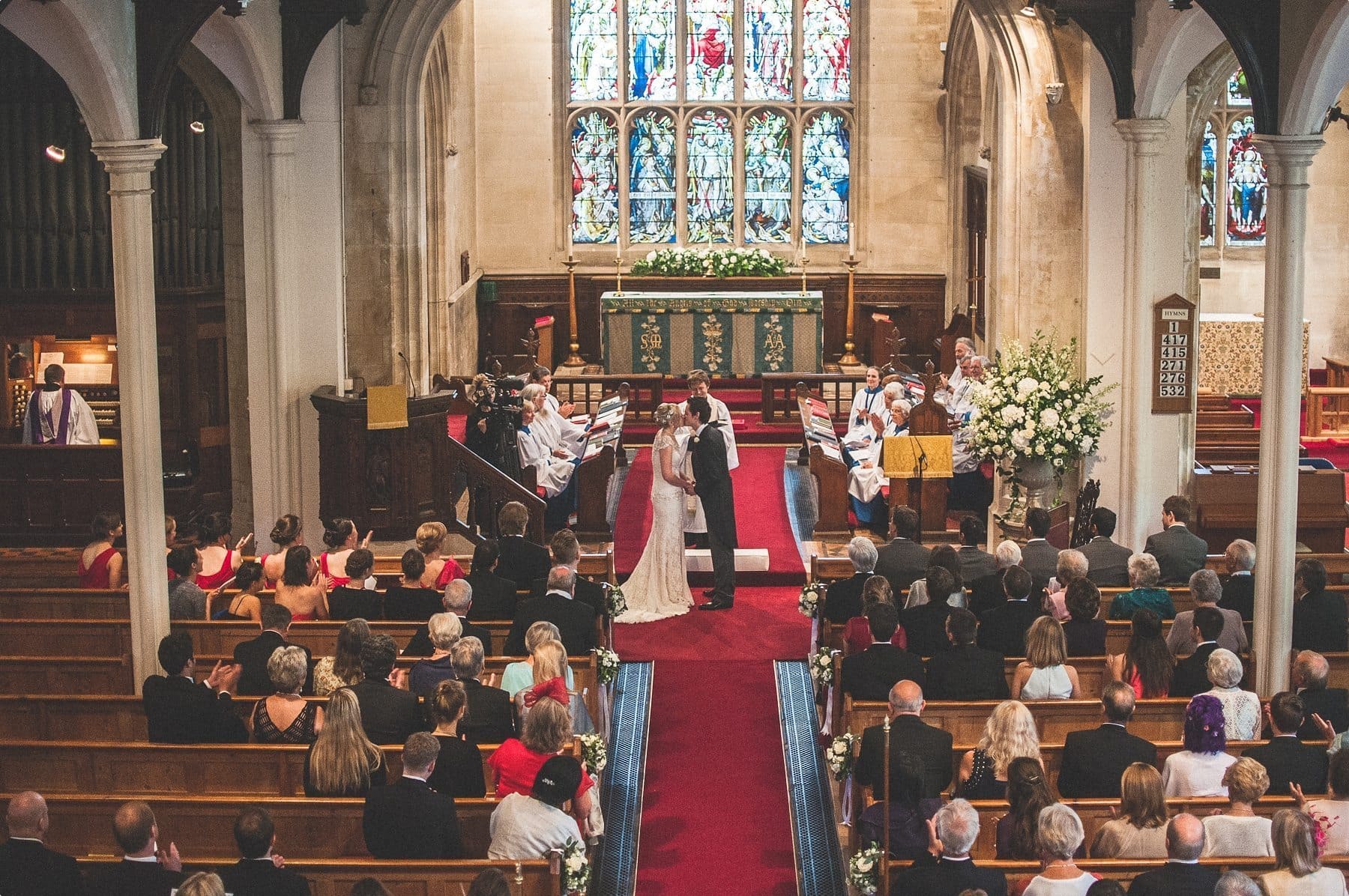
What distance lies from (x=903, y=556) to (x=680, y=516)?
2.30 m

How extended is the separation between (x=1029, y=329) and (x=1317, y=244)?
8357 millimetres

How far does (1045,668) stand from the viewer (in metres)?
8.26

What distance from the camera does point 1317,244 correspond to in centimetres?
2088

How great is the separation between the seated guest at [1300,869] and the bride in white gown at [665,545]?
650 cm

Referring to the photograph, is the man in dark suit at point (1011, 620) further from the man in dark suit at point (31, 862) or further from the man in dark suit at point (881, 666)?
the man in dark suit at point (31, 862)

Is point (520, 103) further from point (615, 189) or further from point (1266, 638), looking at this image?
point (1266, 638)

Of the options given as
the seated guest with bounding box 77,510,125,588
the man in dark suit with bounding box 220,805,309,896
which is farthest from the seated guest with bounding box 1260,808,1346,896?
the seated guest with bounding box 77,510,125,588

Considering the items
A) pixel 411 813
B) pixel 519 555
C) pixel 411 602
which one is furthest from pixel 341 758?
pixel 519 555

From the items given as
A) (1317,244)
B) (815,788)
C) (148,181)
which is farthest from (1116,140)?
(1317,244)

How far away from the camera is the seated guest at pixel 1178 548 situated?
1057cm

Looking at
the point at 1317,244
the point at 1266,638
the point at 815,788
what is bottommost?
the point at 815,788

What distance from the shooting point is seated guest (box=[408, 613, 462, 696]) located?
812 cm

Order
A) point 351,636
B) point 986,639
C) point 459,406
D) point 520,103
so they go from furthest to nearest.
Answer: point 520,103 < point 459,406 < point 986,639 < point 351,636

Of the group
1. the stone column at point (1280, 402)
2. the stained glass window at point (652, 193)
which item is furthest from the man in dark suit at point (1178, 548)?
the stained glass window at point (652, 193)
